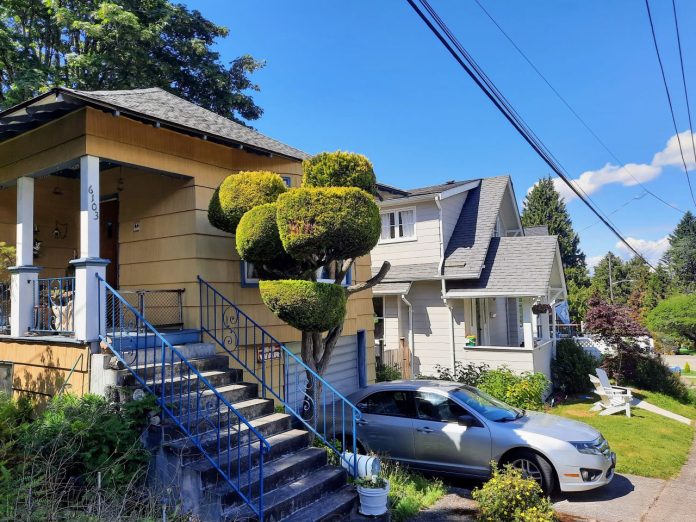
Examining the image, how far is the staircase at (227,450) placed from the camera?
4465 mm

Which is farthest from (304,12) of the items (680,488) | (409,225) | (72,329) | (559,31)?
(680,488)

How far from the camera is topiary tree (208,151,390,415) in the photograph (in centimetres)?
554

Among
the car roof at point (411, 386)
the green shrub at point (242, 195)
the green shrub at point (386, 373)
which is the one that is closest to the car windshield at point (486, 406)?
the car roof at point (411, 386)

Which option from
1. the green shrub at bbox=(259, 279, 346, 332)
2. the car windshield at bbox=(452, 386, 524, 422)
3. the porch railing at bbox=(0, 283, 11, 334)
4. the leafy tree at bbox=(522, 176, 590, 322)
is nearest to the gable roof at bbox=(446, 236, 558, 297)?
the car windshield at bbox=(452, 386, 524, 422)

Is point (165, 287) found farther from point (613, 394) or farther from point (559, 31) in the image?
point (613, 394)

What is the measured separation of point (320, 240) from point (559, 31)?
22.3 feet

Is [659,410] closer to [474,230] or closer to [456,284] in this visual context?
[456,284]

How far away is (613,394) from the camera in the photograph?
11.8m

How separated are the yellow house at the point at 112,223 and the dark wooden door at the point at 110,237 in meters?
0.02

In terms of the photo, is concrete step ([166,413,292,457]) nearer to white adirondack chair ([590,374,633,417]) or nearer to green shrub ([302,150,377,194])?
green shrub ([302,150,377,194])

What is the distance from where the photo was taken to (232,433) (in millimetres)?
5246

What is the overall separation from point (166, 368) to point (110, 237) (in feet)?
12.8

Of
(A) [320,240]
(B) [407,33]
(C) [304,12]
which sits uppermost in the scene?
(C) [304,12]

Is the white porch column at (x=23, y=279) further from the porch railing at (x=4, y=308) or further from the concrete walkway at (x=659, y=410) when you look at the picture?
the concrete walkway at (x=659, y=410)
